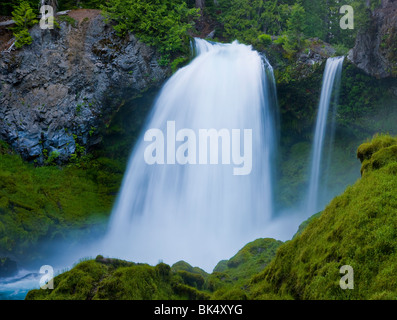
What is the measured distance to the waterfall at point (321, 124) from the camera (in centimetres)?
1491

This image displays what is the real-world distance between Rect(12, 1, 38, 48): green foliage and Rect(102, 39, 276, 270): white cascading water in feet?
24.8

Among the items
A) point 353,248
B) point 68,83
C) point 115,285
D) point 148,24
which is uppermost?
point 148,24

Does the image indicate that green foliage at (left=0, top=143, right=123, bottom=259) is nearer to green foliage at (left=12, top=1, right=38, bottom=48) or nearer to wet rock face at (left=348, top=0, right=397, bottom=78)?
green foliage at (left=12, top=1, right=38, bottom=48)

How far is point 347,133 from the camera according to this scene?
15.7 m

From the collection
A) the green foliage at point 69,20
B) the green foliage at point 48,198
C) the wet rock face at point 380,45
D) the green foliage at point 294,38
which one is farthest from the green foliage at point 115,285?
the green foliage at point 69,20

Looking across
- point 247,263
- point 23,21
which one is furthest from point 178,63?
point 247,263

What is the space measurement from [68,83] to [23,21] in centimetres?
404

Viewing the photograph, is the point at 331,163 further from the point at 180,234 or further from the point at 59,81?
the point at 59,81

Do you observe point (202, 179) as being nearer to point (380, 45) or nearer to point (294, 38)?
point (294, 38)

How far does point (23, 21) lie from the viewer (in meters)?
16.4

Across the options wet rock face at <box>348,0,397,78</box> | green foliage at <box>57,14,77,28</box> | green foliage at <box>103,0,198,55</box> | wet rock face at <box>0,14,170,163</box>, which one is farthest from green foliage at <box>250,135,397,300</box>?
green foliage at <box>57,14,77,28</box>

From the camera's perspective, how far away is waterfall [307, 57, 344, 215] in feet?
48.9

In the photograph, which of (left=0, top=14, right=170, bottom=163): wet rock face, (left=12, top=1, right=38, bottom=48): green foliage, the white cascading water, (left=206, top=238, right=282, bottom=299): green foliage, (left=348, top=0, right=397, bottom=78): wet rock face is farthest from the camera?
(left=12, top=1, right=38, bottom=48): green foliage

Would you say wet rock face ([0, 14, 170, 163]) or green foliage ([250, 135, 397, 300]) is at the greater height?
wet rock face ([0, 14, 170, 163])
